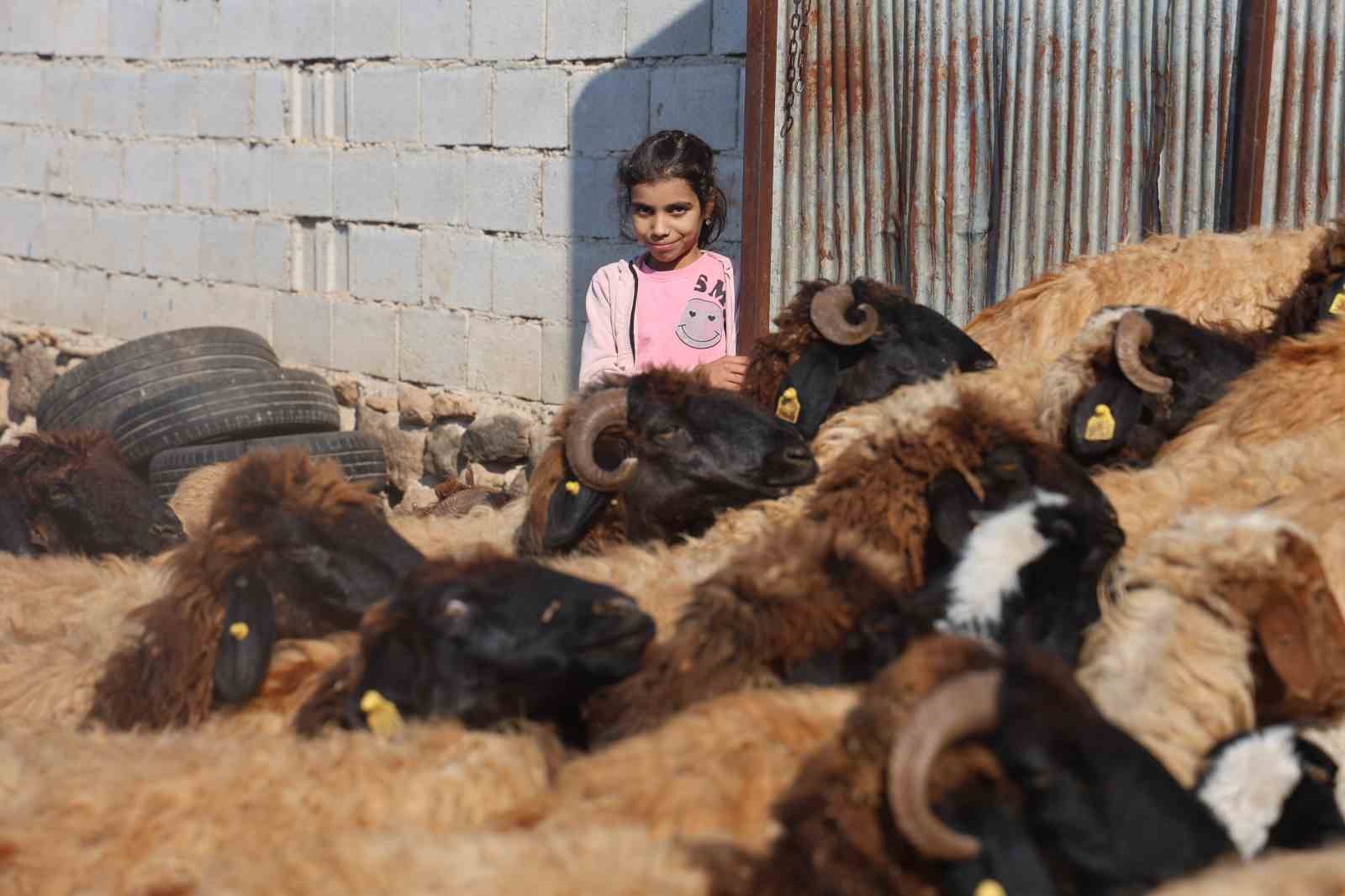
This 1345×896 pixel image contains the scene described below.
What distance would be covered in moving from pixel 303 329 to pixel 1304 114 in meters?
6.84

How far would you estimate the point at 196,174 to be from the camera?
37.4 ft

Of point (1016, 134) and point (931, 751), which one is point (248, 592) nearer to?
point (931, 751)

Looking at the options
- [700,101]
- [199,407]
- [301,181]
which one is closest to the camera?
[700,101]

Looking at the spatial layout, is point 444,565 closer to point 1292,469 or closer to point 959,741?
point 959,741

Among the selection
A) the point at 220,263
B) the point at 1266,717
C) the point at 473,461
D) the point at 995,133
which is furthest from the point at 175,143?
the point at 1266,717

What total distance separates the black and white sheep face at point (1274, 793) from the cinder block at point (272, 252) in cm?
886

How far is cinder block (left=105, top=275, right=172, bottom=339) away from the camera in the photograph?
11836 mm

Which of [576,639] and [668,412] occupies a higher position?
[668,412]

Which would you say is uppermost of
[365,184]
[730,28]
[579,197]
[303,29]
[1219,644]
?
[303,29]

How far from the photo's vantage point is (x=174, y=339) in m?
9.57

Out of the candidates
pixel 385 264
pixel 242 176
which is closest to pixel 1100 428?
pixel 385 264

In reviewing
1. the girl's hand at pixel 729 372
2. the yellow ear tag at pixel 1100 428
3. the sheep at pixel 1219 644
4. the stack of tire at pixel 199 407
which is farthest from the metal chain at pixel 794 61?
the sheep at pixel 1219 644

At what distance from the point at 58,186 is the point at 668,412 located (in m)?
9.59

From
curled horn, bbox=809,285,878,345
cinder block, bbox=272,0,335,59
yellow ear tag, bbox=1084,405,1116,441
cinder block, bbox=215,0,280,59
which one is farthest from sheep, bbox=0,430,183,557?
cinder block, bbox=215,0,280,59
